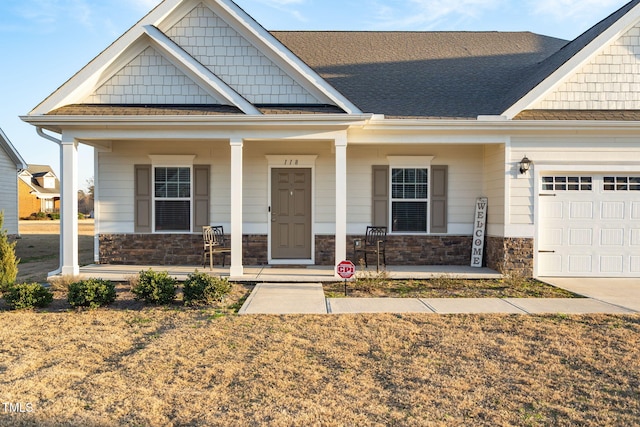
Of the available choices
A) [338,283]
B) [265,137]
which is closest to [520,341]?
[338,283]

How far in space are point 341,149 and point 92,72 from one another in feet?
16.9

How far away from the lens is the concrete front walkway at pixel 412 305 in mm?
6793

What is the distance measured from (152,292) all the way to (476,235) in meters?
7.34

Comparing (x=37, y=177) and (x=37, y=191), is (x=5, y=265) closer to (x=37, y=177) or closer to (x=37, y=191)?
(x=37, y=191)

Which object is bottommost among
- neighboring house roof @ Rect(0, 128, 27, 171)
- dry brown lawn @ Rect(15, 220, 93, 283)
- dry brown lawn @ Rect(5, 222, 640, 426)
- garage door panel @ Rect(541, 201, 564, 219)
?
dry brown lawn @ Rect(5, 222, 640, 426)

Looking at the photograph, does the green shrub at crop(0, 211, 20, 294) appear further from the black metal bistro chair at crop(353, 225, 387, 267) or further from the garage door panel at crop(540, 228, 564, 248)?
the garage door panel at crop(540, 228, 564, 248)

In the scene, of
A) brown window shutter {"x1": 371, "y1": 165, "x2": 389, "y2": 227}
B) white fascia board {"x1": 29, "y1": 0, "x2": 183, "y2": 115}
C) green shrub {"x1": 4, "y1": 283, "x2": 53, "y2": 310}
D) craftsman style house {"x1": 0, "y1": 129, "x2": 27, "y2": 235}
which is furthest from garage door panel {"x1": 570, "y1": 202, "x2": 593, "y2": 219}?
craftsman style house {"x1": 0, "y1": 129, "x2": 27, "y2": 235}

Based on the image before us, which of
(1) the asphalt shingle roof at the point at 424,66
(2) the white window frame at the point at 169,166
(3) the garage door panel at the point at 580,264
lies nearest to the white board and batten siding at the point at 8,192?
(2) the white window frame at the point at 169,166

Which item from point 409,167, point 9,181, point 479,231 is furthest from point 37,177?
point 479,231

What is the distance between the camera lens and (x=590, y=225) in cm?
971

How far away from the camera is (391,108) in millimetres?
10164

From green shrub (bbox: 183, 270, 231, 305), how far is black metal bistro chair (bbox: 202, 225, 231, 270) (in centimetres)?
246

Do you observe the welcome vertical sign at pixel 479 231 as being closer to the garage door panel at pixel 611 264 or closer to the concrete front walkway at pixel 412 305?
the garage door panel at pixel 611 264

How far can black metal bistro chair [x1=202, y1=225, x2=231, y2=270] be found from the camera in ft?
32.2
